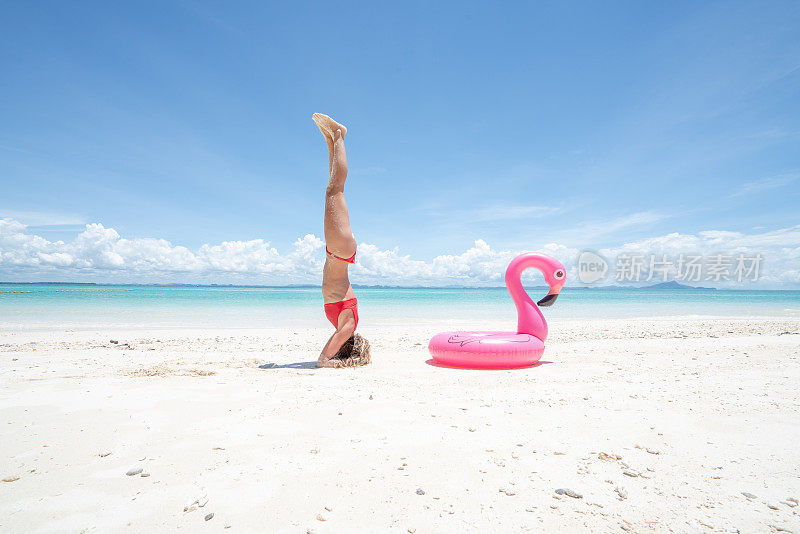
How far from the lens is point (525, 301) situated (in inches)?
267

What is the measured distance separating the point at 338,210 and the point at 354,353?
2326 mm

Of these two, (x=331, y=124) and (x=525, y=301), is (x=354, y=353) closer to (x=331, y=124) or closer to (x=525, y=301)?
(x=525, y=301)

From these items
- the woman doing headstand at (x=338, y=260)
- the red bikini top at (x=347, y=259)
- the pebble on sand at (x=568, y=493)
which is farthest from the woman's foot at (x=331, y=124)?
the pebble on sand at (x=568, y=493)

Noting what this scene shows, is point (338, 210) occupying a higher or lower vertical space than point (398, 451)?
higher

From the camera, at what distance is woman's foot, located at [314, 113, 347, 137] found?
19.1 ft

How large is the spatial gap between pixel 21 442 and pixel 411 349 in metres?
6.20

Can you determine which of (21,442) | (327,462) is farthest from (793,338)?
(21,442)

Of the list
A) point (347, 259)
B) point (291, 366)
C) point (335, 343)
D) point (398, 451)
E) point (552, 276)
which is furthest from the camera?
point (552, 276)

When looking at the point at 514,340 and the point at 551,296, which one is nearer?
the point at 514,340

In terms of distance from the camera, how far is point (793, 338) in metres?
8.07

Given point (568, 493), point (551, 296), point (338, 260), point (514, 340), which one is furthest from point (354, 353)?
point (568, 493)

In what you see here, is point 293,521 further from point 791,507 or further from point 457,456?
point 791,507

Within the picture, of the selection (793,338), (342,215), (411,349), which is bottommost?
(411,349)

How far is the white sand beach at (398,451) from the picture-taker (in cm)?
205
